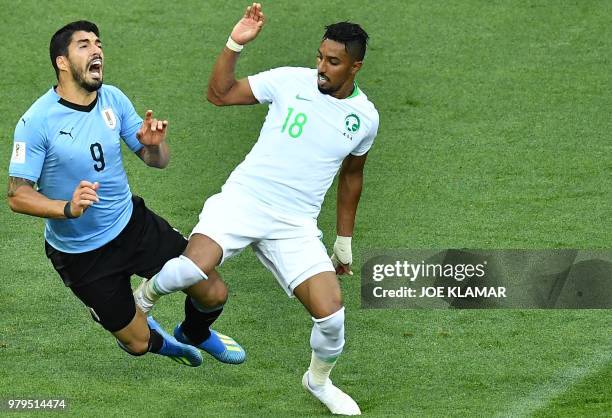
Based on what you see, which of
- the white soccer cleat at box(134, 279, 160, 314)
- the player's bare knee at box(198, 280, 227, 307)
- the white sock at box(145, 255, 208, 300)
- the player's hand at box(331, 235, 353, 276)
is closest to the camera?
the white sock at box(145, 255, 208, 300)

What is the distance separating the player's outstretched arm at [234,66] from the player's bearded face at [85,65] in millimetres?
921

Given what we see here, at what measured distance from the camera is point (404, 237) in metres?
13.0

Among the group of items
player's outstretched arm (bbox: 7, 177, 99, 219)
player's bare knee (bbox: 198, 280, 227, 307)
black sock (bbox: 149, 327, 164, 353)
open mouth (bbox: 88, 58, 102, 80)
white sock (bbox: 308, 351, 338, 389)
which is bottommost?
black sock (bbox: 149, 327, 164, 353)

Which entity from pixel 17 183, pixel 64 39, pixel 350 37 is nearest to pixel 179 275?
pixel 17 183

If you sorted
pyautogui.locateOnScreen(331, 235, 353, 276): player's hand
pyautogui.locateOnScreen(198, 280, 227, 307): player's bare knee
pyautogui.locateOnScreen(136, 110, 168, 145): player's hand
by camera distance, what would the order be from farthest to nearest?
pyautogui.locateOnScreen(331, 235, 353, 276): player's hand, pyautogui.locateOnScreen(198, 280, 227, 307): player's bare knee, pyautogui.locateOnScreen(136, 110, 168, 145): player's hand

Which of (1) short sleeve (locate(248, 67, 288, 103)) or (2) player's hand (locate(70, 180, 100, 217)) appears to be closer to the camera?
(2) player's hand (locate(70, 180, 100, 217))

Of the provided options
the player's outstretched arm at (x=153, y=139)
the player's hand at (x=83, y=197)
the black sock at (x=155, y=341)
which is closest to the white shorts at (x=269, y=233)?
the player's outstretched arm at (x=153, y=139)

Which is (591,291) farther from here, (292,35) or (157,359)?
(292,35)

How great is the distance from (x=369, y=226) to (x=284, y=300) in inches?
59.3

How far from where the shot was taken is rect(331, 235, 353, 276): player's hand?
10.5 meters


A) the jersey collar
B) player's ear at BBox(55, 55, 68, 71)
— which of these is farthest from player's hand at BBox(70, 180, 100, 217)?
player's ear at BBox(55, 55, 68, 71)

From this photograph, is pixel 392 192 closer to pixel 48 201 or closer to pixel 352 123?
pixel 352 123

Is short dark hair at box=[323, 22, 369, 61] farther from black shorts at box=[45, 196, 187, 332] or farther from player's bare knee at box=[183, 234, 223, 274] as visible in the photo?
black shorts at box=[45, 196, 187, 332]

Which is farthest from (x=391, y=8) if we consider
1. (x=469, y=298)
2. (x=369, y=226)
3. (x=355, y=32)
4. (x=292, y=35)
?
(x=355, y=32)
